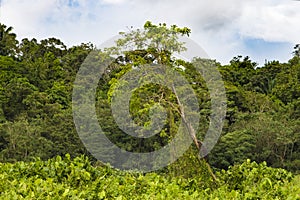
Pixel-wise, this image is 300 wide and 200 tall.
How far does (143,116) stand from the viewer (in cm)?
738

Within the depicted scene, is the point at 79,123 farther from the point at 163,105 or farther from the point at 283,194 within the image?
the point at 283,194

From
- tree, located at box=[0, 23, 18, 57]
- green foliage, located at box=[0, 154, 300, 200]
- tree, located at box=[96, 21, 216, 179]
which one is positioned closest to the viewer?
green foliage, located at box=[0, 154, 300, 200]

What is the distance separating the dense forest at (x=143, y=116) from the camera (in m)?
2.19

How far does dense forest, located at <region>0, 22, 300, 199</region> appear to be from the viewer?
2.19 meters

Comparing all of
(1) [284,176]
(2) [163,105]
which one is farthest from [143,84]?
(1) [284,176]

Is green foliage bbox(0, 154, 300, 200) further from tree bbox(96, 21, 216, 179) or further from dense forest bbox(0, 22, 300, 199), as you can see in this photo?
tree bbox(96, 21, 216, 179)

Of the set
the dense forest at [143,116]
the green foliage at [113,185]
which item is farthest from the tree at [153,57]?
the green foliage at [113,185]

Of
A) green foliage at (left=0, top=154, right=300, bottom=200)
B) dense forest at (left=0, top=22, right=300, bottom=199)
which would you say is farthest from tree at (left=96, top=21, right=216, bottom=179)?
green foliage at (left=0, top=154, right=300, bottom=200)

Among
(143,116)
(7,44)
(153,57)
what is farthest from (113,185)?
(7,44)

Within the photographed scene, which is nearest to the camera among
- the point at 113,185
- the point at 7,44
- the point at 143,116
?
the point at 113,185

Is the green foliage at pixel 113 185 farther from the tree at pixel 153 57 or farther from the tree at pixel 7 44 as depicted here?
the tree at pixel 7 44

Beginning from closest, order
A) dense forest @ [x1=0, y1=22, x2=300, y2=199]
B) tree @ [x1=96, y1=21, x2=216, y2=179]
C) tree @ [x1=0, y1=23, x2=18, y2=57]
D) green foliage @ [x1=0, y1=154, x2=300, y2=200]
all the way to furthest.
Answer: green foliage @ [x1=0, y1=154, x2=300, y2=200] → dense forest @ [x1=0, y1=22, x2=300, y2=199] → tree @ [x1=96, y1=21, x2=216, y2=179] → tree @ [x1=0, y1=23, x2=18, y2=57]

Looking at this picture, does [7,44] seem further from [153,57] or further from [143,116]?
[153,57]

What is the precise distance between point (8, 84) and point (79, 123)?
8.57 ft
